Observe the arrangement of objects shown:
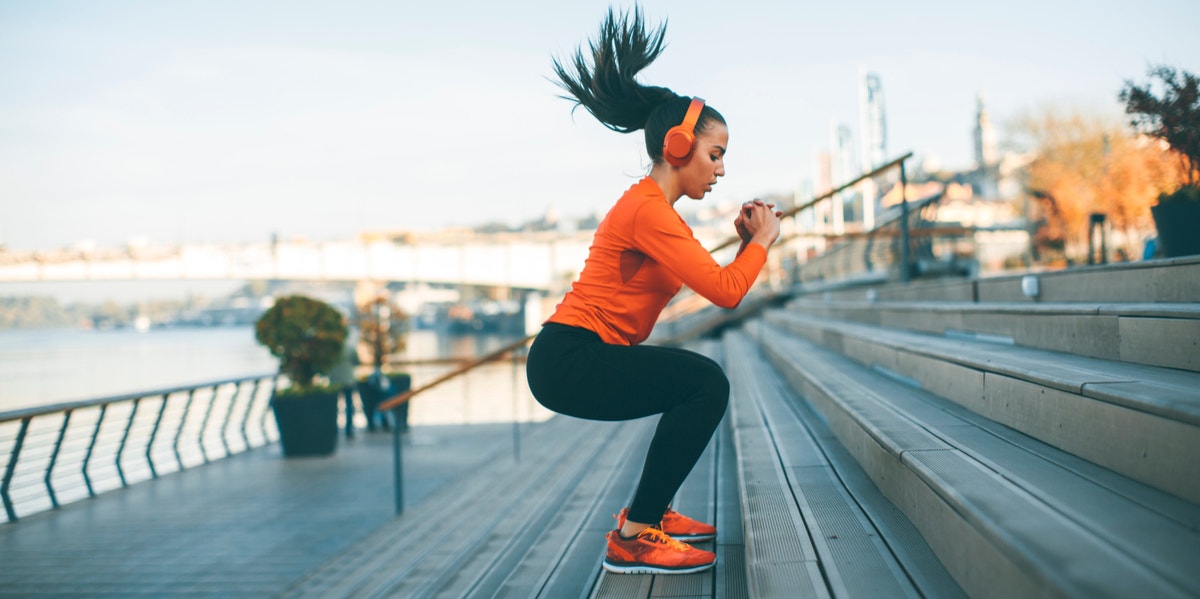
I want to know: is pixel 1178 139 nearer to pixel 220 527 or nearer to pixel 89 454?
pixel 220 527

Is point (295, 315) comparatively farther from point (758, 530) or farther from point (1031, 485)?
point (1031, 485)

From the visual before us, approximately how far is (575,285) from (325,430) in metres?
6.44

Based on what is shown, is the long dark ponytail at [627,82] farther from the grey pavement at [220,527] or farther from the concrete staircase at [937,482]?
the grey pavement at [220,527]

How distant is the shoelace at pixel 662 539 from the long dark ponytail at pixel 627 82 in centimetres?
106

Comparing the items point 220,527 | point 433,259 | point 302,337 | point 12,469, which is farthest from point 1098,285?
point 433,259

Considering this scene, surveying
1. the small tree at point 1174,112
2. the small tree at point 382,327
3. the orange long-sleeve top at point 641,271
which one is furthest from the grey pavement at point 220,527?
the small tree at point 1174,112

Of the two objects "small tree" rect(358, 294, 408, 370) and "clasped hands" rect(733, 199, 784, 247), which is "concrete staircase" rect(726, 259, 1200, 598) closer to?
"clasped hands" rect(733, 199, 784, 247)

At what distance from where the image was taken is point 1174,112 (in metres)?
4.12

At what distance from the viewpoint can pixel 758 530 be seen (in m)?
2.20

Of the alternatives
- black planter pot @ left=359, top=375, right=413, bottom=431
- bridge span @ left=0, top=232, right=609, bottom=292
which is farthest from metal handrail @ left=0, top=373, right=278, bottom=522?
bridge span @ left=0, top=232, right=609, bottom=292

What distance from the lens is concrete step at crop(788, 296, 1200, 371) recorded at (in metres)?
2.17

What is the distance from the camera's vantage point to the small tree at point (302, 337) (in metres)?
8.18

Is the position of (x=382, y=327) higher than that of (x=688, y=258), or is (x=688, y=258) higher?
(x=688, y=258)

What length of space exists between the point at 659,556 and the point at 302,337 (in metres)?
6.74
